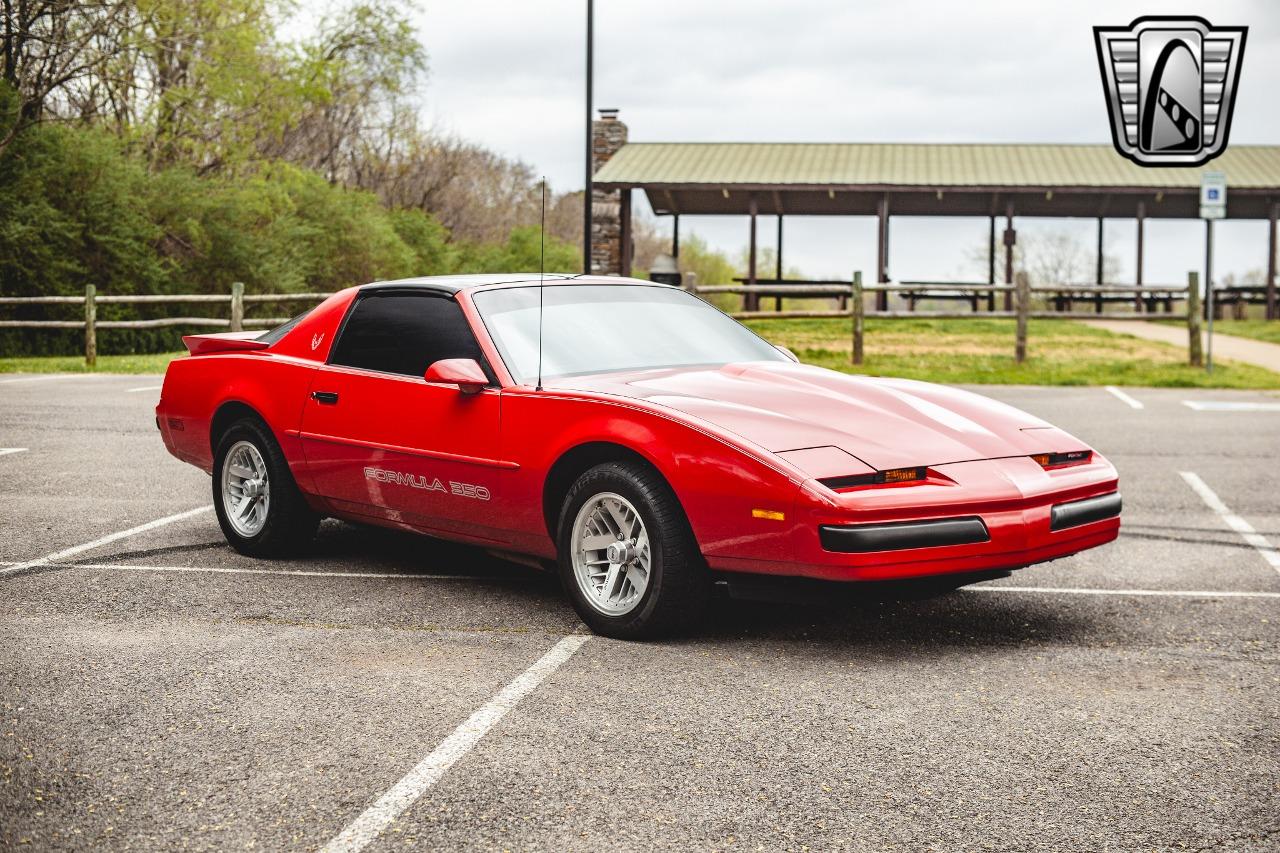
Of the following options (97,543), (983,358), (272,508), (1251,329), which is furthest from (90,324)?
(1251,329)

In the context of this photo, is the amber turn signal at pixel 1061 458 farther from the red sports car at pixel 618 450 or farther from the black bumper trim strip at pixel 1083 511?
the black bumper trim strip at pixel 1083 511

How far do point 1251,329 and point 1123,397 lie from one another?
55.0 ft

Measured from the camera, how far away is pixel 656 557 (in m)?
4.97

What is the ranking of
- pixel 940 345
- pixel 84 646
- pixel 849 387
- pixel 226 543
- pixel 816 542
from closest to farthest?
pixel 816 542 < pixel 84 646 < pixel 849 387 < pixel 226 543 < pixel 940 345

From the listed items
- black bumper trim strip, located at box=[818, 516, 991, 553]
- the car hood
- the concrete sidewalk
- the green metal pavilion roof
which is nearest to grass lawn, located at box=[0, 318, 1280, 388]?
the concrete sidewalk

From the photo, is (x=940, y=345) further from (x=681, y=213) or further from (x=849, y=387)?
(x=849, y=387)

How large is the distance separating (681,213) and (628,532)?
109ft

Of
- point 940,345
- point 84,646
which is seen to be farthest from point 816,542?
point 940,345

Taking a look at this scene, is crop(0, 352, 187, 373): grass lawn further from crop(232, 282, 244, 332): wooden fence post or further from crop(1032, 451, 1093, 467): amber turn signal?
crop(1032, 451, 1093, 467): amber turn signal

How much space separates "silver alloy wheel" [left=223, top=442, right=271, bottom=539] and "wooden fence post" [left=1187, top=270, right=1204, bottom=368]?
1745cm

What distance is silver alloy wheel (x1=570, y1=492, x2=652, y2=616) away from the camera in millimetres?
5125

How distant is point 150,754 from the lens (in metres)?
3.88

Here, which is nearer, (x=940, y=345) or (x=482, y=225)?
(x=940, y=345)

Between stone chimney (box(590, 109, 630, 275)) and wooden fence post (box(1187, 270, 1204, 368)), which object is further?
stone chimney (box(590, 109, 630, 275))
